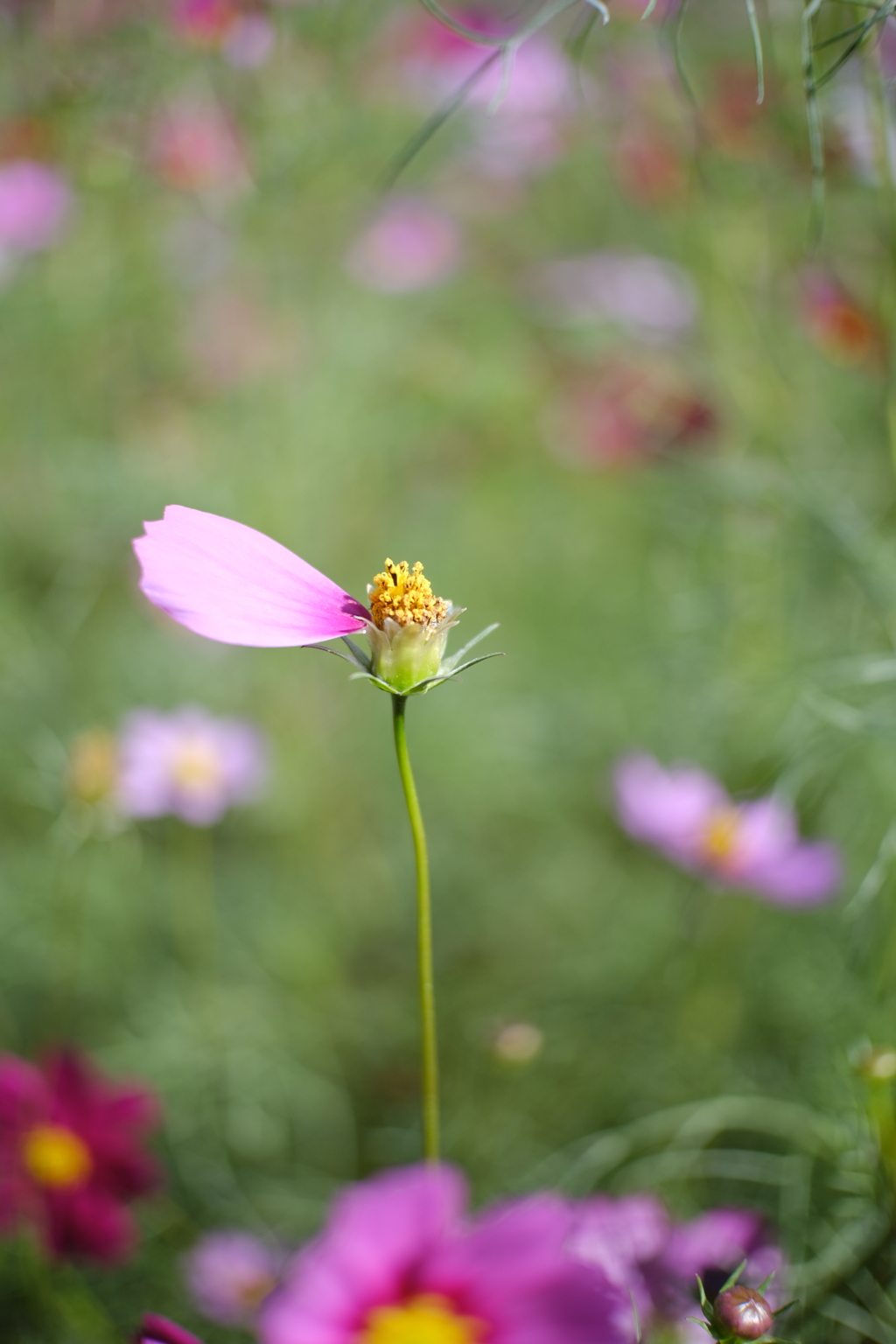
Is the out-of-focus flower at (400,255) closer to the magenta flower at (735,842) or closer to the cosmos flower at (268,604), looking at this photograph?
the magenta flower at (735,842)

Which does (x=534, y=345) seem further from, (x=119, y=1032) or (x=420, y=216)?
(x=119, y=1032)

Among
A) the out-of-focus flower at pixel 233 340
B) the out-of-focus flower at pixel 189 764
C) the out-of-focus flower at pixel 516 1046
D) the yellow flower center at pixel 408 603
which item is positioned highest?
the out-of-focus flower at pixel 233 340

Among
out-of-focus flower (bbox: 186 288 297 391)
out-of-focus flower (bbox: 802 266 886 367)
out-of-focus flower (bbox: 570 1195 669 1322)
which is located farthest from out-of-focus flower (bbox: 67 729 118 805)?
out-of-focus flower (bbox: 802 266 886 367)

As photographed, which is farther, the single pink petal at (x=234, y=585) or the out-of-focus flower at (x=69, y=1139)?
the out-of-focus flower at (x=69, y=1139)

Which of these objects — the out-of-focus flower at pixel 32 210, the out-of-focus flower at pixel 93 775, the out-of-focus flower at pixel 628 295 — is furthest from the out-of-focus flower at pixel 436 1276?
the out-of-focus flower at pixel 32 210

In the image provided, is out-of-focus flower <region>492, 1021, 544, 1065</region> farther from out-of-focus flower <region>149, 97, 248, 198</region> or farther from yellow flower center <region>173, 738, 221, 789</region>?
out-of-focus flower <region>149, 97, 248, 198</region>

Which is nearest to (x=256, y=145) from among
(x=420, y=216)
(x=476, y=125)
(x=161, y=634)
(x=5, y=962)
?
(x=476, y=125)

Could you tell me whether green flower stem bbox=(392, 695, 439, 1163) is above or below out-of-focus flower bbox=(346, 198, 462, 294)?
below
